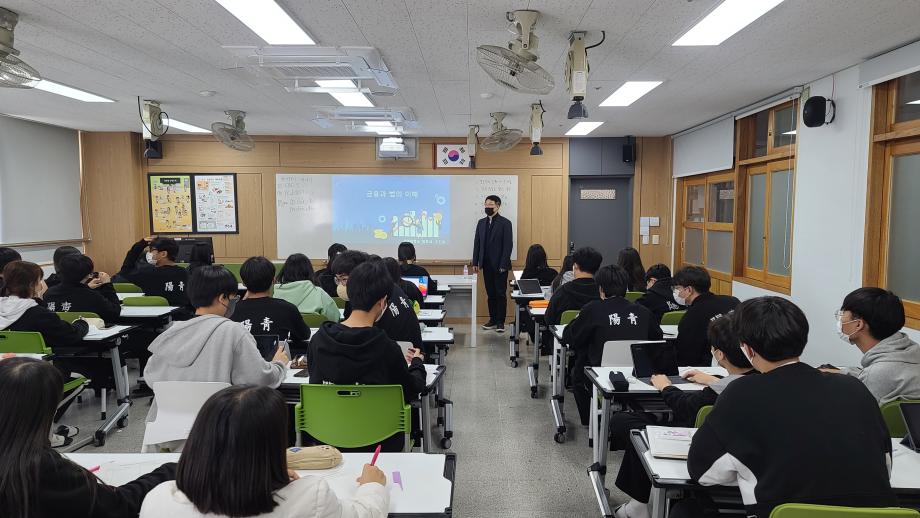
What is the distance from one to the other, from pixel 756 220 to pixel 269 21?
16.2 feet

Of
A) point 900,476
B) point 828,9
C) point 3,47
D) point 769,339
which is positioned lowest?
point 900,476

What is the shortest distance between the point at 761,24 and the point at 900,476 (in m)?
2.48

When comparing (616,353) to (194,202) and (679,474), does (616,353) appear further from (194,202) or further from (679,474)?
(194,202)

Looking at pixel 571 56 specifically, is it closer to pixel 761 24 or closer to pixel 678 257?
pixel 761 24

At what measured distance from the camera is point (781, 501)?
53.9 inches

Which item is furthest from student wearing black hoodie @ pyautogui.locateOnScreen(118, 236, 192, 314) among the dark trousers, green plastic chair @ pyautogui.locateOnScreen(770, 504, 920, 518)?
green plastic chair @ pyautogui.locateOnScreen(770, 504, 920, 518)

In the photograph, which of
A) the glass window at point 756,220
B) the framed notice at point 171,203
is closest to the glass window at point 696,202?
the glass window at point 756,220

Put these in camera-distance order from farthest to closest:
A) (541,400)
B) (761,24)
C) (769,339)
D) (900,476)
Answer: (541,400) → (761,24) → (900,476) → (769,339)

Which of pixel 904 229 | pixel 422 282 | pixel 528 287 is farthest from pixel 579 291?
pixel 904 229

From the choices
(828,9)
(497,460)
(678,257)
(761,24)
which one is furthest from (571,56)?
(678,257)

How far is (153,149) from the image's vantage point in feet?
24.4

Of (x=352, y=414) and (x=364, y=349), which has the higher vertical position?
(x=364, y=349)

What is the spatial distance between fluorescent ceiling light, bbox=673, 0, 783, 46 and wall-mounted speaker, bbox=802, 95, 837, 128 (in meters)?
1.40

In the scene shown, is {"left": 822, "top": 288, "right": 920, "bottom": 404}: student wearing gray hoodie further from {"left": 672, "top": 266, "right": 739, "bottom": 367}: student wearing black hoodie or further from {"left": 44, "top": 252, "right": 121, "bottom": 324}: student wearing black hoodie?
{"left": 44, "top": 252, "right": 121, "bottom": 324}: student wearing black hoodie
